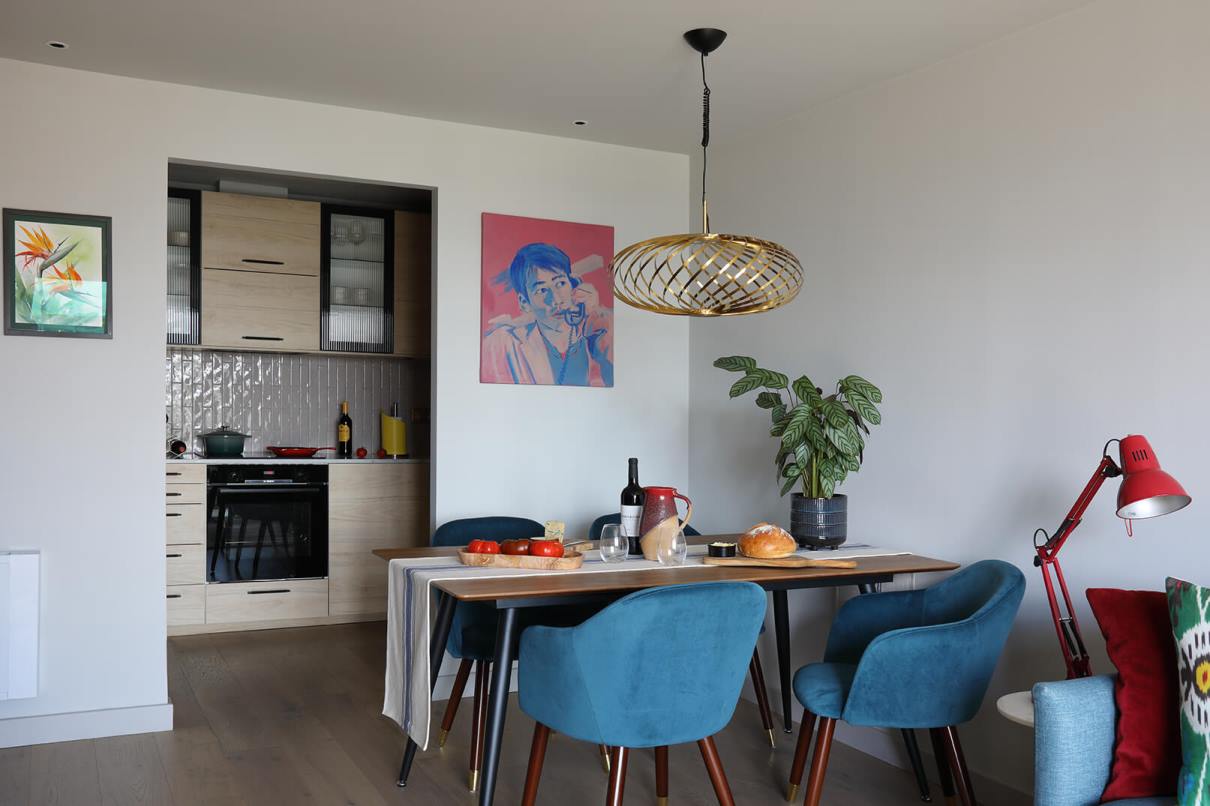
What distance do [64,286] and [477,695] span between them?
2.12 m

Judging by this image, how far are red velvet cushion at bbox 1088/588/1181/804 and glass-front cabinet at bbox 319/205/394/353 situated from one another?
4611 millimetres

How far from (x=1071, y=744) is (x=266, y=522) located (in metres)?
4.49

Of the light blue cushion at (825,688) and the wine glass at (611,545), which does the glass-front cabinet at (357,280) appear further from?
the light blue cushion at (825,688)

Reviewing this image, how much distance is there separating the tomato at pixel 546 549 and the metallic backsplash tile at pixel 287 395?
11.0 feet

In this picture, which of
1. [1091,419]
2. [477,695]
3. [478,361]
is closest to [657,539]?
[477,695]

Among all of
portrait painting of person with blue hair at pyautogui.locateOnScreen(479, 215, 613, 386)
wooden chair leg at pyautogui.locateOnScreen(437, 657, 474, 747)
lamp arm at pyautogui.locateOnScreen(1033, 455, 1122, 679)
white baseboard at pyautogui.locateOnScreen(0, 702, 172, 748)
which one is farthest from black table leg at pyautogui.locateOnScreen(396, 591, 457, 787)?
lamp arm at pyautogui.locateOnScreen(1033, 455, 1122, 679)

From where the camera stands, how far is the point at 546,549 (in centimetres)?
298

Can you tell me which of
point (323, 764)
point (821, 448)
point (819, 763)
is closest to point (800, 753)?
point (819, 763)

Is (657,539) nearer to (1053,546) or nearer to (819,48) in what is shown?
(1053,546)

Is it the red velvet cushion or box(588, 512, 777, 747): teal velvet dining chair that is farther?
box(588, 512, 777, 747): teal velvet dining chair

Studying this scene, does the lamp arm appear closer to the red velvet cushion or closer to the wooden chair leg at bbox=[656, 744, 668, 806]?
the red velvet cushion

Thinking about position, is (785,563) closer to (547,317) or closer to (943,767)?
(943,767)

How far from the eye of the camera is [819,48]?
344cm

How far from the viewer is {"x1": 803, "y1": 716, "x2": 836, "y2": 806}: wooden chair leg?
2.75m
